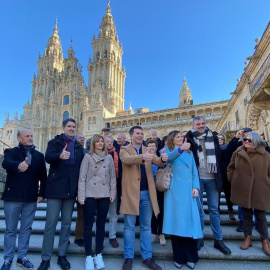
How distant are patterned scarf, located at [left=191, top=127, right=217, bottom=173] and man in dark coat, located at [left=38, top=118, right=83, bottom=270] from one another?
2.41 metres

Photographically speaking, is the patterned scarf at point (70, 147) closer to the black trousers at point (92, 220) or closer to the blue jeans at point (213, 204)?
the black trousers at point (92, 220)

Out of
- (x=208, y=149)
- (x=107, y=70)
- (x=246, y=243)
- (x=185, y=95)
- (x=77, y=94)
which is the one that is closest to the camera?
(x=246, y=243)

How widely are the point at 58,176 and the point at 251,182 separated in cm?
362

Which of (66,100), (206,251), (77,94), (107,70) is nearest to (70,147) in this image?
(206,251)

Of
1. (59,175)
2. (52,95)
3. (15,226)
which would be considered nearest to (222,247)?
(59,175)

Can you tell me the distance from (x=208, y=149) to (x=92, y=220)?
102 inches

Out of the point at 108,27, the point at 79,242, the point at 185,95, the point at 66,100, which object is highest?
the point at 108,27

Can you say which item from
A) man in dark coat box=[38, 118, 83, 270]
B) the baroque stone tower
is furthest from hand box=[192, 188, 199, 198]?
the baroque stone tower

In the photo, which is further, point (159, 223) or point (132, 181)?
point (159, 223)

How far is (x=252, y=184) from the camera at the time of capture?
Answer: 3.84 metres

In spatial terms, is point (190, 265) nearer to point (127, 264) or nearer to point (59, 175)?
point (127, 264)

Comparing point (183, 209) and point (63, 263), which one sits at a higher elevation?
point (183, 209)

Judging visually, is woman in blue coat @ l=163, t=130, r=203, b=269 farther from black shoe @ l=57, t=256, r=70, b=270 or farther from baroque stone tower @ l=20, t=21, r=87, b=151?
baroque stone tower @ l=20, t=21, r=87, b=151

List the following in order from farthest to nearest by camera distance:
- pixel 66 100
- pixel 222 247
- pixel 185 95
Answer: pixel 66 100
pixel 185 95
pixel 222 247
